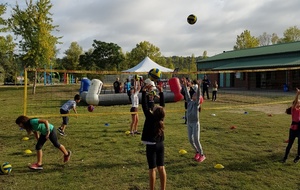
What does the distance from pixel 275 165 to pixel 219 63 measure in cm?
3669

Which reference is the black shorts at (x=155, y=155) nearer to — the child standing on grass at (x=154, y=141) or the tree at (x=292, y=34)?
the child standing on grass at (x=154, y=141)

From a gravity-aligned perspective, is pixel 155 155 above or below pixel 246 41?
below

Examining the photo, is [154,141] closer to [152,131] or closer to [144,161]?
[152,131]

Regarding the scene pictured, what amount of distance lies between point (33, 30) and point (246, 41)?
42604mm

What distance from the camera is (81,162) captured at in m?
6.39

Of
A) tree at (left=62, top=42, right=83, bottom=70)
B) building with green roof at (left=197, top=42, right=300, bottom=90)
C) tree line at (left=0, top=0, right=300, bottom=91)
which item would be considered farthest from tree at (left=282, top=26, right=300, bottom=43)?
tree at (left=62, top=42, right=83, bottom=70)

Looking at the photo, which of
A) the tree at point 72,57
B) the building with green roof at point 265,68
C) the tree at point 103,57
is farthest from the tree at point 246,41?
the tree at point 72,57

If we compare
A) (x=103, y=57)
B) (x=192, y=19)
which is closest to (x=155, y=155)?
(x=192, y=19)

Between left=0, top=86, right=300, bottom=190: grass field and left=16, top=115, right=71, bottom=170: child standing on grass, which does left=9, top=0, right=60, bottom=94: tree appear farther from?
left=16, top=115, right=71, bottom=170: child standing on grass

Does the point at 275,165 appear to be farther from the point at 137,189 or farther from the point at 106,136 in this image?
the point at 106,136

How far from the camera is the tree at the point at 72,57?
64.3m

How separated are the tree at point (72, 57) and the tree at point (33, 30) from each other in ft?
124

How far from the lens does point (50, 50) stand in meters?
26.1

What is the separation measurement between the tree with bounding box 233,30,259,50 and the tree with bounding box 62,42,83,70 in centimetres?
3546
